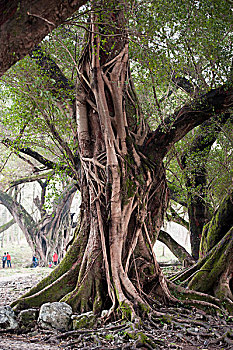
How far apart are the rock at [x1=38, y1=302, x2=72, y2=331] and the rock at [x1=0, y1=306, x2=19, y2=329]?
1.20ft

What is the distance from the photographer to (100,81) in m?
5.73

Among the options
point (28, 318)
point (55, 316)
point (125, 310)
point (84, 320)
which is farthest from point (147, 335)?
point (28, 318)

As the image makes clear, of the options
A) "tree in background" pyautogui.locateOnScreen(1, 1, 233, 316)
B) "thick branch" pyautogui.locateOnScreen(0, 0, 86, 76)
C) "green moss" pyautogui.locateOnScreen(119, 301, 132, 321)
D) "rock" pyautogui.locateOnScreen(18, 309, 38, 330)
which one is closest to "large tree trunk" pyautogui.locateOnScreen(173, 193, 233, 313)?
"tree in background" pyautogui.locateOnScreen(1, 1, 233, 316)

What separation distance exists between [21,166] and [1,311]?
11535mm

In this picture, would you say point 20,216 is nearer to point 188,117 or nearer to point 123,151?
point 123,151

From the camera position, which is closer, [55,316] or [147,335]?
[147,335]

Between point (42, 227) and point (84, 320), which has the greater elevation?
point (42, 227)

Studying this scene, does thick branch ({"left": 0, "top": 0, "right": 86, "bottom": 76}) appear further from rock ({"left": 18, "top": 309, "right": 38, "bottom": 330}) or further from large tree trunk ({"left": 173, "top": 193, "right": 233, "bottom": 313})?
large tree trunk ({"left": 173, "top": 193, "right": 233, "bottom": 313})

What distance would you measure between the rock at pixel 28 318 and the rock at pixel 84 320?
618mm

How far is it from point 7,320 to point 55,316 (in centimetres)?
68

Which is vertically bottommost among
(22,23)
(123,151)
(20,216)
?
(22,23)

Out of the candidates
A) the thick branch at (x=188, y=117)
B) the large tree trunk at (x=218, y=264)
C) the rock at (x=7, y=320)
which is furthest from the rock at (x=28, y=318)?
the thick branch at (x=188, y=117)

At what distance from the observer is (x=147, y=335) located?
3.96m

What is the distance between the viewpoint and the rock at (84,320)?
4527 millimetres
